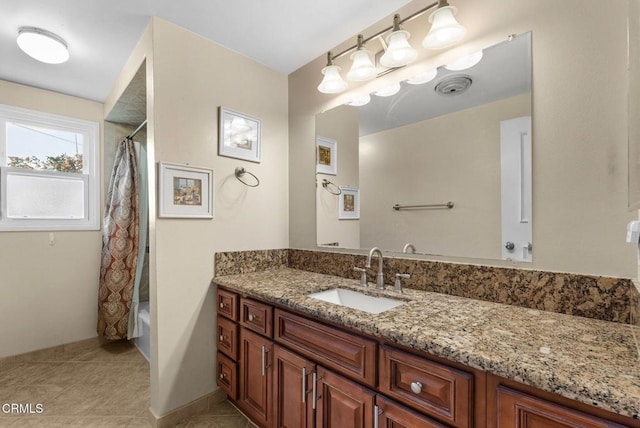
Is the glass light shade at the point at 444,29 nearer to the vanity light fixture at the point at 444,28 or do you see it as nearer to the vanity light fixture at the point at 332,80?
the vanity light fixture at the point at 444,28

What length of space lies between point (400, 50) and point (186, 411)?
247 centimetres

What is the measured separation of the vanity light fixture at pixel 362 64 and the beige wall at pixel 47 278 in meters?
2.77

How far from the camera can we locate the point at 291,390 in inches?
55.7

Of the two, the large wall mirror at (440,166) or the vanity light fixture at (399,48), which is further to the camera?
the vanity light fixture at (399,48)

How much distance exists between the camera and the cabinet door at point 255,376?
1.56m

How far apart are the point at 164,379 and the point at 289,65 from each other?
2.34 metres

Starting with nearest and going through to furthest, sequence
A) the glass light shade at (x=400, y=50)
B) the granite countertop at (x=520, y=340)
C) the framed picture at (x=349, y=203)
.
A: the granite countertop at (x=520, y=340) → the glass light shade at (x=400, y=50) → the framed picture at (x=349, y=203)

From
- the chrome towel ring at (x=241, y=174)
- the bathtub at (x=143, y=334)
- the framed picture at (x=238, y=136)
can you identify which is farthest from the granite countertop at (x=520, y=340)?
the bathtub at (x=143, y=334)

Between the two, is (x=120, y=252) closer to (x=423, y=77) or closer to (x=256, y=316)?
(x=256, y=316)

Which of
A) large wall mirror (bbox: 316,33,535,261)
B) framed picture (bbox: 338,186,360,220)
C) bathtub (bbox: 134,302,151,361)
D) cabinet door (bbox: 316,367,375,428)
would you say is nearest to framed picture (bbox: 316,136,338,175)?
large wall mirror (bbox: 316,33,535,261)

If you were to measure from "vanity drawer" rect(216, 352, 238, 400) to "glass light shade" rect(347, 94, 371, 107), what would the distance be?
72.7 inches

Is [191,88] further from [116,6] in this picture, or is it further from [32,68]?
[32,68]

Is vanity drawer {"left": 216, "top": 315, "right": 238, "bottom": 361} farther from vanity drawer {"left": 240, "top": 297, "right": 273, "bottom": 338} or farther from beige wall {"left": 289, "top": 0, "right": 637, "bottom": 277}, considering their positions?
beige wall {"left": 289, "top": 0, "right": 637, "bottom": 277}

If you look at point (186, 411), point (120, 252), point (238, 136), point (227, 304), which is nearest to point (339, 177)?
point (238, 136)
